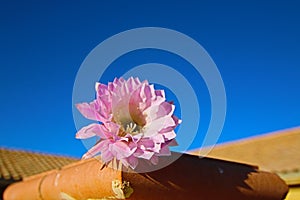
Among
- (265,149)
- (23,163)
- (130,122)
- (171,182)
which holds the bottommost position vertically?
(171,182)

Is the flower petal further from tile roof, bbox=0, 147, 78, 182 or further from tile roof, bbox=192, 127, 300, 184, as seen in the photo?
tile roof, bbox=0, 147, 78, 182

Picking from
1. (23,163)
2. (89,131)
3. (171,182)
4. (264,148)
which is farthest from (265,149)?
(89,131)

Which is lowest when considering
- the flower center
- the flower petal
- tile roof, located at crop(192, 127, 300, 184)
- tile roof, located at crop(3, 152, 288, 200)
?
tile roof, located at crop(3, 152, 288, 200)

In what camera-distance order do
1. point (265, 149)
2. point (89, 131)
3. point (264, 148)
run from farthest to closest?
point (264, 148) → point (265, 149) → point (89, 131)

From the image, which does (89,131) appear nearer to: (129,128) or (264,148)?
(129,128)

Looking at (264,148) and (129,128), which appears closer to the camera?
(129,128)

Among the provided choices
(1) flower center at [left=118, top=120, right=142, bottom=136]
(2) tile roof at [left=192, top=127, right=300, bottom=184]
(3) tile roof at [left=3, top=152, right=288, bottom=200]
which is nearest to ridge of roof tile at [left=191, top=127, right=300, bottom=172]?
(2) tile roof at [left=192, top=127, right=300, bottom=184]

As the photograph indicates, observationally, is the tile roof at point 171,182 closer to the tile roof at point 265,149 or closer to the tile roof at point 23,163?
the tile roof at point 265,149
